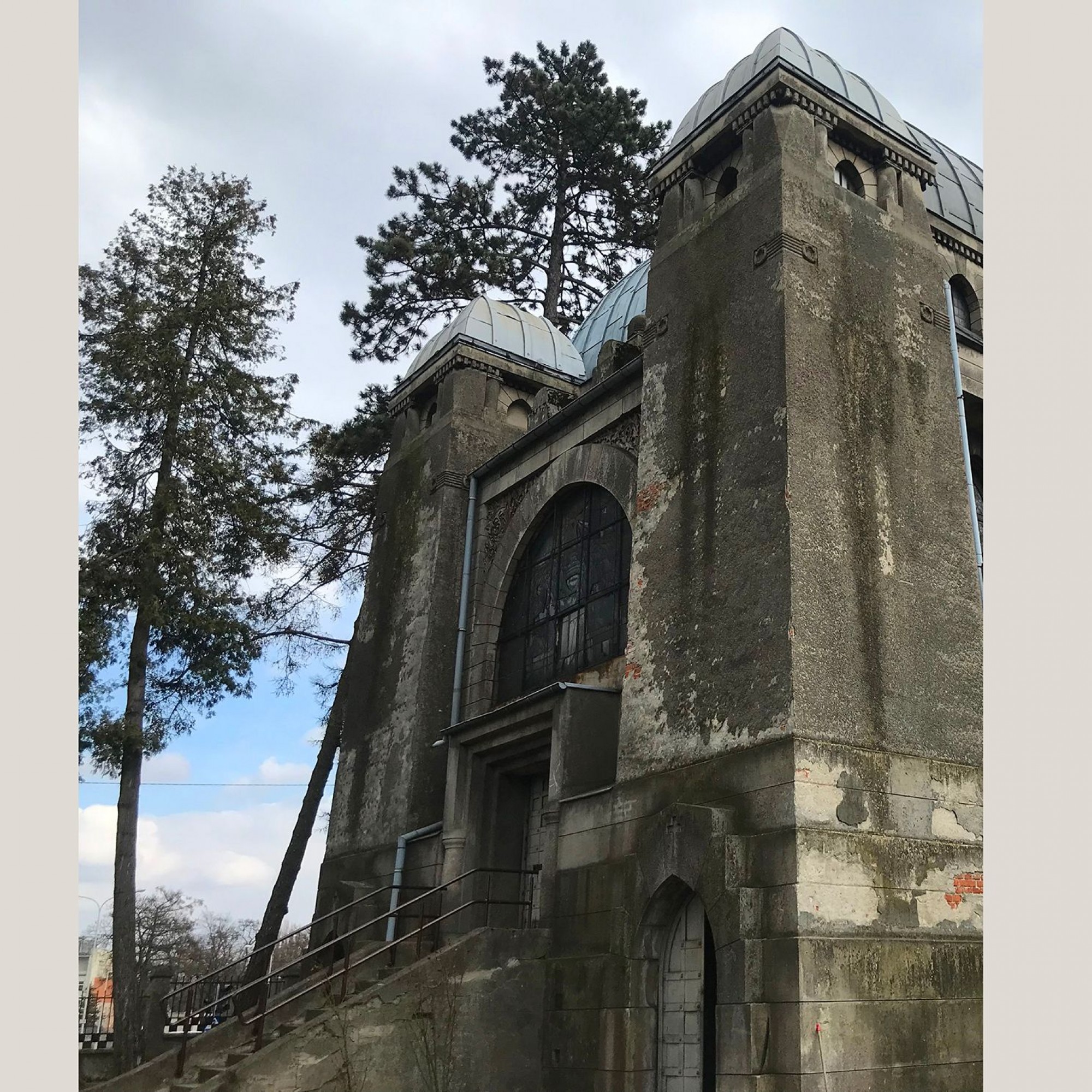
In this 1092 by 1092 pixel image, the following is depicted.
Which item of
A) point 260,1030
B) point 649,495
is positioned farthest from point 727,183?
point 260,1030

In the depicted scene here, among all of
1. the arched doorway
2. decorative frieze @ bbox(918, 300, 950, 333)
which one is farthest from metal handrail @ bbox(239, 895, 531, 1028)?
decorative frieze @ bbox(918, 300, 950, 333)

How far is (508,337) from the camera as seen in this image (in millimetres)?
18719

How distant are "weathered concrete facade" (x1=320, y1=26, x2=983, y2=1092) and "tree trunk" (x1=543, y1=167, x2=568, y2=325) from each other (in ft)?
39.3

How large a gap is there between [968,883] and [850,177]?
796 centimetres

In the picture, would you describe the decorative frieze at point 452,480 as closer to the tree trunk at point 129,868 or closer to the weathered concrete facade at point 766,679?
the weathered concrete facade at point 766,679

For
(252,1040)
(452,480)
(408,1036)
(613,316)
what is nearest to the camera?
(408,1036)

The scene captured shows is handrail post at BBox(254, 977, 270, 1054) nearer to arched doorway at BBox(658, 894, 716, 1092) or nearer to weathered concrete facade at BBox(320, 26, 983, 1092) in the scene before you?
weathered concrete facade at BBox(320, 26, 983, 1092)

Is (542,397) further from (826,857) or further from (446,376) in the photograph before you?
(826,857)

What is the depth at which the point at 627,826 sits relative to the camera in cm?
1110

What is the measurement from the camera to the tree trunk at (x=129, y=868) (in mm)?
16172

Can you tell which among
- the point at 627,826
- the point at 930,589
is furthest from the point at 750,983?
the point at 930,589

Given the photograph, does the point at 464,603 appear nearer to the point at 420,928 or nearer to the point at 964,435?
the point at 420,928

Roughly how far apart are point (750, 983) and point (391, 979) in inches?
150

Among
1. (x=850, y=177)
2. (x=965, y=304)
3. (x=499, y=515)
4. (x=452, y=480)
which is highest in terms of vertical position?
(x=850, y=177)
